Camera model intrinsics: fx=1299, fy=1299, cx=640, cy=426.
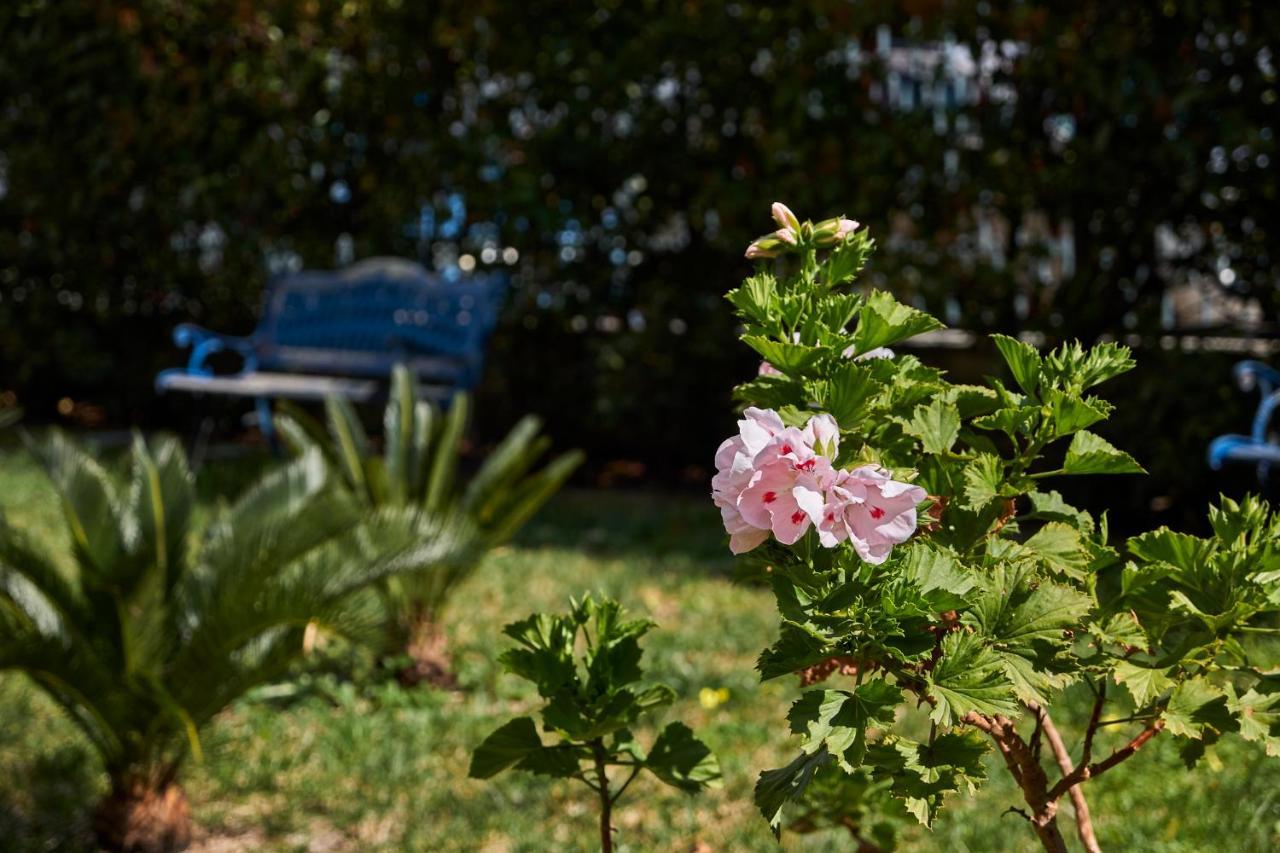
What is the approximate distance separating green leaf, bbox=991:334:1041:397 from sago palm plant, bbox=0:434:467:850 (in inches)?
64.4

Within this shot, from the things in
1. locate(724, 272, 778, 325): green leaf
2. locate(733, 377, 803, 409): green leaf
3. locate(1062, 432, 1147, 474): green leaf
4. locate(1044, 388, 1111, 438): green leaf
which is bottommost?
locate(1062, 432, 1147, 474): green leaf

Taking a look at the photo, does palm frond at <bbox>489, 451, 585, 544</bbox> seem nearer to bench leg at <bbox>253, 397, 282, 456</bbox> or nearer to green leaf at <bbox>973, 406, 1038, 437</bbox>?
green leaf at <bbox>973, 406, 1038, 437</bbox>

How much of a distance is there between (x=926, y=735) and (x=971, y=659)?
A: 6.73ft

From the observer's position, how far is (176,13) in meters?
7.77

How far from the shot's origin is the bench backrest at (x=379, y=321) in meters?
6.51

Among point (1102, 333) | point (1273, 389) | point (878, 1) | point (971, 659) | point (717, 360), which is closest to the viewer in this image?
point (971, 659)

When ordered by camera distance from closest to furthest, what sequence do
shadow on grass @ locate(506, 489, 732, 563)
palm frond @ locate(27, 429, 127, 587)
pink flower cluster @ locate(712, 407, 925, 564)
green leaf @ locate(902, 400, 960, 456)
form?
pink flower cluster @ locate(712, 407, 925, 564)
green leaf @ locate(902, 400, 960, 456)
palm frond @ locate(27, 429, 127, 587)
shadow on grass @ locate(506, 489, 732, 563)

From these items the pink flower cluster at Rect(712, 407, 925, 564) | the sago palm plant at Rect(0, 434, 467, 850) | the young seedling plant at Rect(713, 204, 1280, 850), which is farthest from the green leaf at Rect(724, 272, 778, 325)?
the sago palm plant at Rect(0, 434, 467, 850)

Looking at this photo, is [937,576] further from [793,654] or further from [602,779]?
[602,779]

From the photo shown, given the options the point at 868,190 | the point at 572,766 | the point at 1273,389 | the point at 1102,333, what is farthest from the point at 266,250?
the point at 572,766

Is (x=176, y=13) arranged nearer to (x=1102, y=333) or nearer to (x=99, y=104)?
(x=99, y=104)

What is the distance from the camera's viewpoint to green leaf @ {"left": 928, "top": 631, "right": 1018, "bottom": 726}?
1085 mm

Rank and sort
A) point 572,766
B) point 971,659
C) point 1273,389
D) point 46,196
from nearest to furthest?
1. point 971,659
2. point 572,766
3. point 1273,389
4. point 46,196

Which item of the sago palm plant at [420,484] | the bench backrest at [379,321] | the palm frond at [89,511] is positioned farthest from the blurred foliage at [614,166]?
the palm frond at [89,511]
